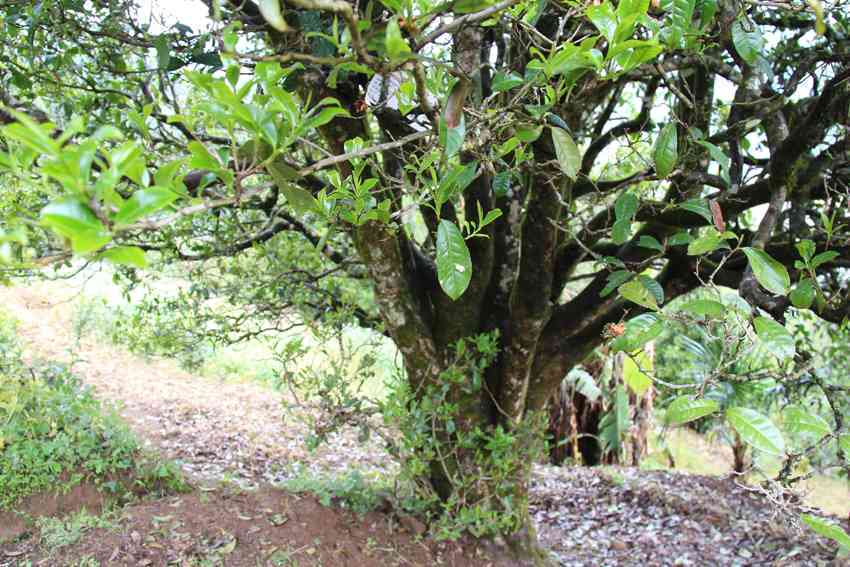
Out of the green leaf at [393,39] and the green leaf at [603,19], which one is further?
the green leaf at [603,19]

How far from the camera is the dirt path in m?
4.72

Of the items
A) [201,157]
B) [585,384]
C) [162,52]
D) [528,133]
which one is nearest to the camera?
[201,157]

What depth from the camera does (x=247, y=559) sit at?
9.08 feet

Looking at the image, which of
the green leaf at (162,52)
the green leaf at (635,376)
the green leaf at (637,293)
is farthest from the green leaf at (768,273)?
the green leaf at (635,376)

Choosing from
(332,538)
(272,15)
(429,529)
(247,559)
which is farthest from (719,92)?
(272,15)

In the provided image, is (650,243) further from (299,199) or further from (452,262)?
(299,199)

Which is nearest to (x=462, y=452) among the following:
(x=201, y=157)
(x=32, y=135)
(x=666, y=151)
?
(x=666, y=151)

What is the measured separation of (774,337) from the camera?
4.02ft

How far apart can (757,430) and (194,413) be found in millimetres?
5409

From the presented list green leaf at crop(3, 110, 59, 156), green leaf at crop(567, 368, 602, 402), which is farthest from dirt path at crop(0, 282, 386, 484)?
green leaf at crop(3, 110, 59, 156)

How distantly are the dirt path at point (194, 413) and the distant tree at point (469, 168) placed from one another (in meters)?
1.04

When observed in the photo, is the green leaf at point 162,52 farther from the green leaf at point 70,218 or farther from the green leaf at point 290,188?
the green leaf at point 70,218

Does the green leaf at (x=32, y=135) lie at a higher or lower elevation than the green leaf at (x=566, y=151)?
lower

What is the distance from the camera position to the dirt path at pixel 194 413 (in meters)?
4.72
